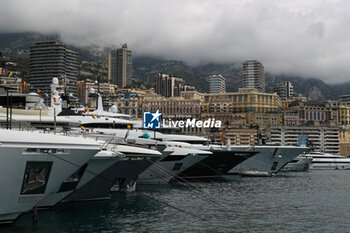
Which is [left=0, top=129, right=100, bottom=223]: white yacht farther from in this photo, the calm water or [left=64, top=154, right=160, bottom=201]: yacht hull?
[left=64, top=154, right=160, bottom=201]: yacht hull

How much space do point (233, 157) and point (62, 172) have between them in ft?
113

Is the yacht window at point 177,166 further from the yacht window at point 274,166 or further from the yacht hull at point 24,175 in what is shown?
the yacht hull at point 24,175

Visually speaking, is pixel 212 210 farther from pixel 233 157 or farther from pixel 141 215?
pixel 233 157

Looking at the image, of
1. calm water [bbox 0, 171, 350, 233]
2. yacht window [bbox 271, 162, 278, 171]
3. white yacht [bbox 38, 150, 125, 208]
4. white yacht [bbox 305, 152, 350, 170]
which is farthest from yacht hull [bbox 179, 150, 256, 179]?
white yacht [bbox 305, 152, 350, 170]

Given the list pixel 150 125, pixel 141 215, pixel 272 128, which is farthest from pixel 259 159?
pixel 272 128

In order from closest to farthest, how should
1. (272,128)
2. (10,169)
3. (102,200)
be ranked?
(10,169) < (102,200) < (272,128)

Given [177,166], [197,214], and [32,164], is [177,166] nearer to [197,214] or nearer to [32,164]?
[197,214]

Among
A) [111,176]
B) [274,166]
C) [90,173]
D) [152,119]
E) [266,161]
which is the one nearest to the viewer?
[90,173]

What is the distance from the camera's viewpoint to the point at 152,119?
1721 inches

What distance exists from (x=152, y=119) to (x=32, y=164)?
77.9ft

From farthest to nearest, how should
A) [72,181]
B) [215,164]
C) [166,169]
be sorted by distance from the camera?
1. [215,164]
2. [166,169]
3. [72,181]

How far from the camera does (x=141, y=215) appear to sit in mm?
26688

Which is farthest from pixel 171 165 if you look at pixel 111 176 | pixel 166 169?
pixel 111 176

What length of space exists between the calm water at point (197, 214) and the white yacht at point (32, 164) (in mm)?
1835
